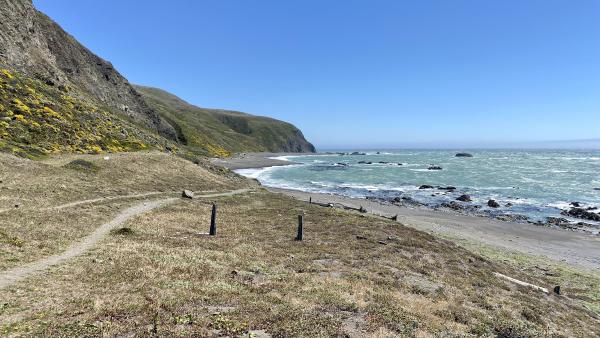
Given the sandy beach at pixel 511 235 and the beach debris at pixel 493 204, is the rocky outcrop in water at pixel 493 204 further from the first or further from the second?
the sandy beach at pixel 511 235

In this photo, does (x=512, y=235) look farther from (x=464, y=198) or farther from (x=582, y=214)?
(x=464, y=198)

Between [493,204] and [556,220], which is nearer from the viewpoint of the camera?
[556,220]

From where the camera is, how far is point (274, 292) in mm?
15672

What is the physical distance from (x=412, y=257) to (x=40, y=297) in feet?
66.8

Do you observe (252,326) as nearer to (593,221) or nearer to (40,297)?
(40,297)

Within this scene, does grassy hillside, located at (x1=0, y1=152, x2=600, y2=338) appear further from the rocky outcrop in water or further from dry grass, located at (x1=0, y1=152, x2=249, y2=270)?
the rocky outcrop in water

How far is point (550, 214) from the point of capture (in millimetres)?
57750

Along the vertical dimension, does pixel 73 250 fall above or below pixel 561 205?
above

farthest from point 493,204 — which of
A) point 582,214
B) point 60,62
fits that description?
point 60,62

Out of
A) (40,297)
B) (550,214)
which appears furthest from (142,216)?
(550,214)

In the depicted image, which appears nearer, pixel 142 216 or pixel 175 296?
pixel 175 296

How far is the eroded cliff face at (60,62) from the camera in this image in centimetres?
6662

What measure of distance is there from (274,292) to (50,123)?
166 feet

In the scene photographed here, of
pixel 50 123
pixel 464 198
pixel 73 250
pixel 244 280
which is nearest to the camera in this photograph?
Answer: pixel 244 280
